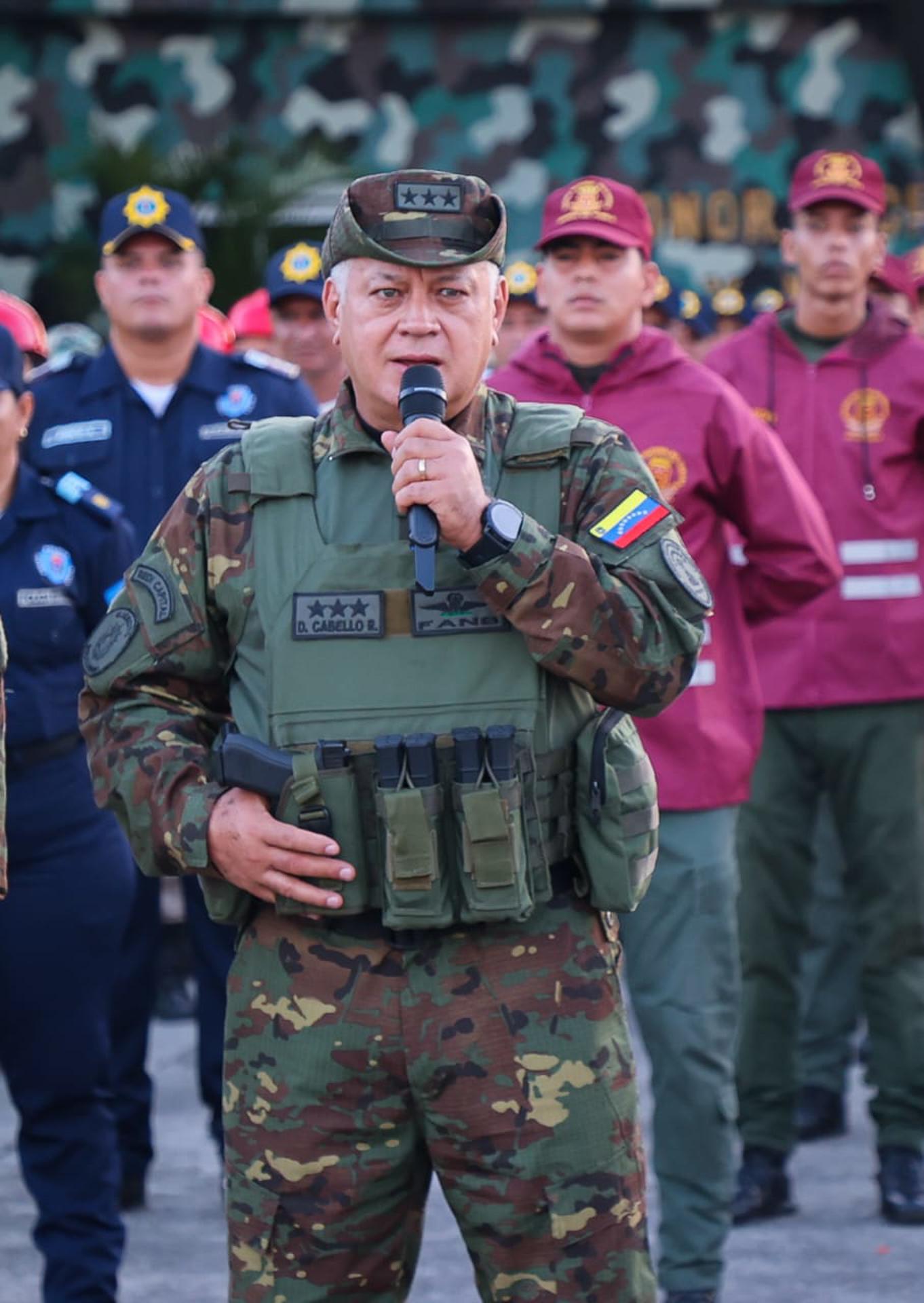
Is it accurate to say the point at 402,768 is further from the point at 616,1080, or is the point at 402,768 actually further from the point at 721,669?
the point at 721,669

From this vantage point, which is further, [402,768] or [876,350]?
[876,350]

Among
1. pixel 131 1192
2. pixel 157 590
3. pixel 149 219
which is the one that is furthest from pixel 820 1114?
pixel 157 590

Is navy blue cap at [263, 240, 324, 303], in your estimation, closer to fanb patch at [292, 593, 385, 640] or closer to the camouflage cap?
the camouflage cap

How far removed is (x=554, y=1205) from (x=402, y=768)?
0.63m

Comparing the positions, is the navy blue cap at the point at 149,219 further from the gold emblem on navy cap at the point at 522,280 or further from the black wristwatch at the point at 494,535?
the black wristwatch at the point at 494,535

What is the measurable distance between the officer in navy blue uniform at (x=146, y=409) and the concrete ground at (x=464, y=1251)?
0.75 ft

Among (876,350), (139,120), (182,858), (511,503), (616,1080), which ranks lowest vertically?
(616,1080)

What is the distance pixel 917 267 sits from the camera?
9.40 m

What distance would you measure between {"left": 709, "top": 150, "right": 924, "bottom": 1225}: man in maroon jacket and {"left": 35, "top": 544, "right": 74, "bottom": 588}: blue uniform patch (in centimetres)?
184

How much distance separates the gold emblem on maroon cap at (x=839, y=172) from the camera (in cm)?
557

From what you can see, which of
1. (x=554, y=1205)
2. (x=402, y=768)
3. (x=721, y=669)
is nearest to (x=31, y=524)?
(x=721, y=669)

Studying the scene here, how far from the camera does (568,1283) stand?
291 centimetres

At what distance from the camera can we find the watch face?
2.77m

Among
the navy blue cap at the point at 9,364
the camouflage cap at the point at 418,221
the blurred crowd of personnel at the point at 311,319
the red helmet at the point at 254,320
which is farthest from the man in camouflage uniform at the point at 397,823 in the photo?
the red helmet at the point at 254,320
